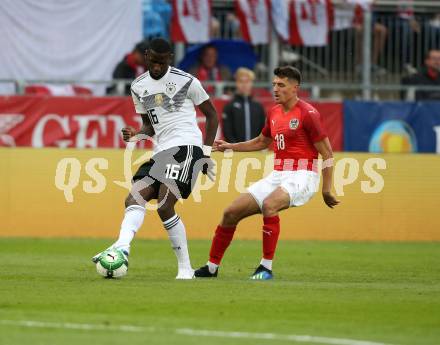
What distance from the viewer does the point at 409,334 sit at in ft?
27.9

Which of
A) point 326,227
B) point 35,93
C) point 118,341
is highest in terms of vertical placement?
point 118,341

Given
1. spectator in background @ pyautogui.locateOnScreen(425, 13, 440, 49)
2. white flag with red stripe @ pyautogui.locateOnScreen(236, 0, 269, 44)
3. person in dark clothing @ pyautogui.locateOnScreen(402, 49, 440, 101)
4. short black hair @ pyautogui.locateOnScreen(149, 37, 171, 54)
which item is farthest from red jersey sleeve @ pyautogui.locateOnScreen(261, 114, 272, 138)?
spectator in background @ pyautogui.locateOnScreen(425, 13, 440, 49)

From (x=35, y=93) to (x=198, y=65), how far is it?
3084mm

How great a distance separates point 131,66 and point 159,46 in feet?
32.0

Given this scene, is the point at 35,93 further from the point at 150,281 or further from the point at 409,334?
the point at 409,334

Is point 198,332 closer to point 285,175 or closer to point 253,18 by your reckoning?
point 285,175

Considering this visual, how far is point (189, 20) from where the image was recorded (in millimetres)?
22125

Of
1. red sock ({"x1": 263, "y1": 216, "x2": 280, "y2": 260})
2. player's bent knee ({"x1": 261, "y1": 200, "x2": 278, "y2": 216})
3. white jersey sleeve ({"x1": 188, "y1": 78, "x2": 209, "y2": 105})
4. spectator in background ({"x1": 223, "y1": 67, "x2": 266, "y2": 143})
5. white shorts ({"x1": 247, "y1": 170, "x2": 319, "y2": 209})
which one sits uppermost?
white jersey sleeve ({"x1": 188, "y1": 78, "x2": 209, "y2": 105})

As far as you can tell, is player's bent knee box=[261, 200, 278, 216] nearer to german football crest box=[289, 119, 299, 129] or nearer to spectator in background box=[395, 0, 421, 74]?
german football crest box=[289, 119, 299, 129]

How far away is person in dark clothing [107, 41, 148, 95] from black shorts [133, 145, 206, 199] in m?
9.16

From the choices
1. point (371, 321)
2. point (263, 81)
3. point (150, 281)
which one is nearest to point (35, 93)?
point (263, 81)

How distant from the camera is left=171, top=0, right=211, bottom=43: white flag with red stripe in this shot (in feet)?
72.4

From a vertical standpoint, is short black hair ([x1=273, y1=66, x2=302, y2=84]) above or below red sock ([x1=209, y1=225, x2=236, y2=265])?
above

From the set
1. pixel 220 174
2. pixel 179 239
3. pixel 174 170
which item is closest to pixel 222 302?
pixel 179 239
